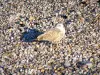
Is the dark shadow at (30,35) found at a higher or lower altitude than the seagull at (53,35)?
lower

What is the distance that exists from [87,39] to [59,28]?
775mm

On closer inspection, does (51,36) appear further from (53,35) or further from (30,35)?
(30,35)

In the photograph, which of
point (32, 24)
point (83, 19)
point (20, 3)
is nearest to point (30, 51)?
point (32, 24)

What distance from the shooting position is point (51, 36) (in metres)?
7.31

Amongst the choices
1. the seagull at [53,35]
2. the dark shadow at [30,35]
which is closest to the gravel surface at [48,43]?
the dark shadow at [30,35]

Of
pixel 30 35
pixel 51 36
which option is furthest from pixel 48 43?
pixel 30 35

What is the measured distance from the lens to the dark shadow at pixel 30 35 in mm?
8072

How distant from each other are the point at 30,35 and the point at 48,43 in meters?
0.73

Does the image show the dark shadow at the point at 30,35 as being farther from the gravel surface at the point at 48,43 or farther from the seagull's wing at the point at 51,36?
the seagull's wing at the point at 51,36

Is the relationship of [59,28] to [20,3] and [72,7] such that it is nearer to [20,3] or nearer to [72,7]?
[72,7]

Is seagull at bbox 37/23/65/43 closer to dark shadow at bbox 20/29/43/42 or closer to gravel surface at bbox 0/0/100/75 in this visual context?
gravel surface at bbox 0/0/100/75

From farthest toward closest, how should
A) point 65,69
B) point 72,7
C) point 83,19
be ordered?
point 72,7
point 83,19
point 65,69

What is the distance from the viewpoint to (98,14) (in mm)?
8812

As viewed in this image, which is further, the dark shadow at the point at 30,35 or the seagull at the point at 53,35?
the dark shadow at the point at 30,35
